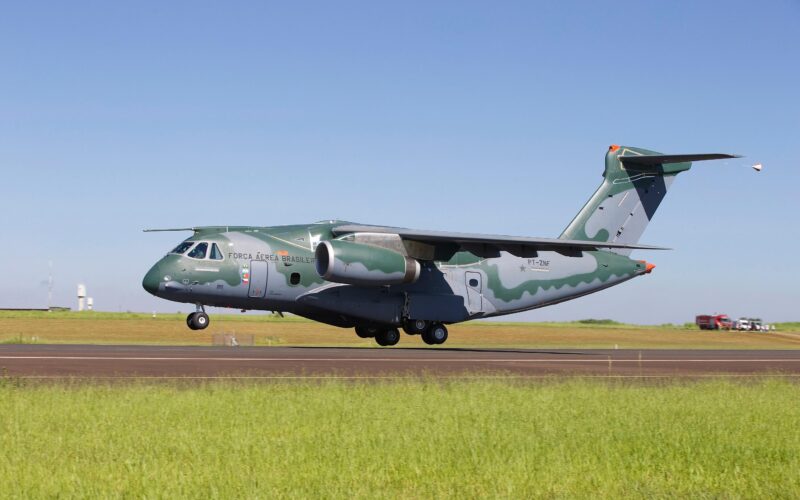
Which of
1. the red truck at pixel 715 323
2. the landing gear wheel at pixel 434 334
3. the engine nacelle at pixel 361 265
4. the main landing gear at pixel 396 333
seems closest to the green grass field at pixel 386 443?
the engine nacelle at pixel 361 265

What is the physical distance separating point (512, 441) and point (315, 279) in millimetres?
21986

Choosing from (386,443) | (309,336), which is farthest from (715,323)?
(386,443)

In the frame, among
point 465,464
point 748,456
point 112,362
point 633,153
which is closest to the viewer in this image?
point 465,464

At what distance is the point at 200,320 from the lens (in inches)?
1176

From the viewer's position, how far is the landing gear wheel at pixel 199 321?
29.7m

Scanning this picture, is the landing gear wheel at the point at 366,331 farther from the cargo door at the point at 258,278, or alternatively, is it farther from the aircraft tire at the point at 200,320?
the aircraft tire at the point at 200,320

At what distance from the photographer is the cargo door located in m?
31.0

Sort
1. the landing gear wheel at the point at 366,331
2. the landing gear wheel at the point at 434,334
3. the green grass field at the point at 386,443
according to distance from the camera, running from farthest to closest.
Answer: the landing gear wheel at the point at 366,331
the landing gear wheel at the point at 434,334
the green grass field at the point at 386,443

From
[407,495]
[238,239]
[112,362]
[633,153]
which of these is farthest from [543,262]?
[407,495]

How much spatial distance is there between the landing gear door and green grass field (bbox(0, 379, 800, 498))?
62.7 ft

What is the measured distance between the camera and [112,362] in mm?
20859

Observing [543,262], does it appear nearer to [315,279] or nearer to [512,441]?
[315,279]

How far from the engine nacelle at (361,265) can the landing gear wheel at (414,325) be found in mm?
2117

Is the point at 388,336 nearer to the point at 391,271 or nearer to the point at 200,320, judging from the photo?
the point at 391,271
